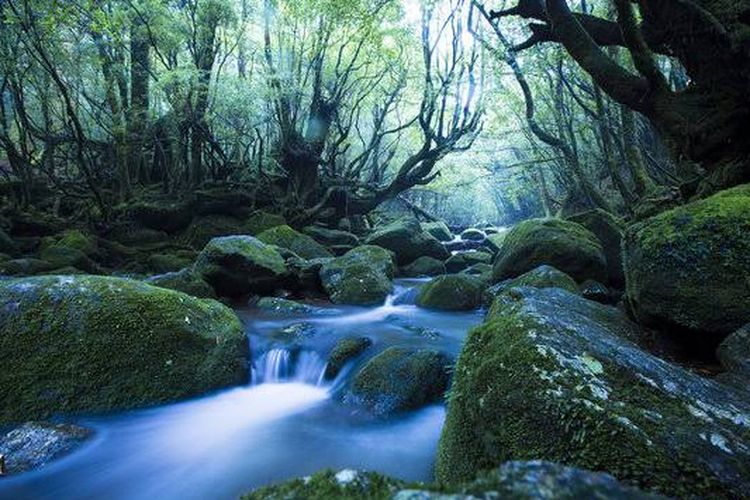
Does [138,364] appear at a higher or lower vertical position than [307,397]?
higher

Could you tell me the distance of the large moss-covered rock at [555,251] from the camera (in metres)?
9.50

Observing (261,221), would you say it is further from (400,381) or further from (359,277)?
(400,381)

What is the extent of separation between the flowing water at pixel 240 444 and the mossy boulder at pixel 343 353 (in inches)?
4.6

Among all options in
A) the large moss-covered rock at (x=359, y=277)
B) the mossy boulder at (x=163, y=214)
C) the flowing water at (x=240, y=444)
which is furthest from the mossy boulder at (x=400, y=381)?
the mossy boulder at (x=163, y=214)

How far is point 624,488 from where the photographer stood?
1.18 metres

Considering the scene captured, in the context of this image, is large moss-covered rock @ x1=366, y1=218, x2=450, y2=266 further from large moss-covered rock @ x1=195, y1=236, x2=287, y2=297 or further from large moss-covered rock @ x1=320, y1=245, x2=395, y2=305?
large moss-covered rock @ x1=195, y1=236, x2=287, y2=297

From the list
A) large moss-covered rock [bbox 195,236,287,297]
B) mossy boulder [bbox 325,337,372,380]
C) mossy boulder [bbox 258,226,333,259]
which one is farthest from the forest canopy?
mossy boulder [bbox 325,337,372,380]

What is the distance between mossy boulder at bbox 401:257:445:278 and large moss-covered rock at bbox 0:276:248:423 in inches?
433

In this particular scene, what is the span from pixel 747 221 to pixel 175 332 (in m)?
5.97

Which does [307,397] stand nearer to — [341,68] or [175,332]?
[175,332]

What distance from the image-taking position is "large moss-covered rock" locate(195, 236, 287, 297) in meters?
10.9

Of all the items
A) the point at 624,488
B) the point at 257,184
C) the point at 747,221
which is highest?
the point at 257,184

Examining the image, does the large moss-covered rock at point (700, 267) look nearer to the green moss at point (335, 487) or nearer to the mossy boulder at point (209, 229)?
the green moss at point (335, 487)

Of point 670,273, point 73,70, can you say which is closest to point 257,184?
point 73,70
